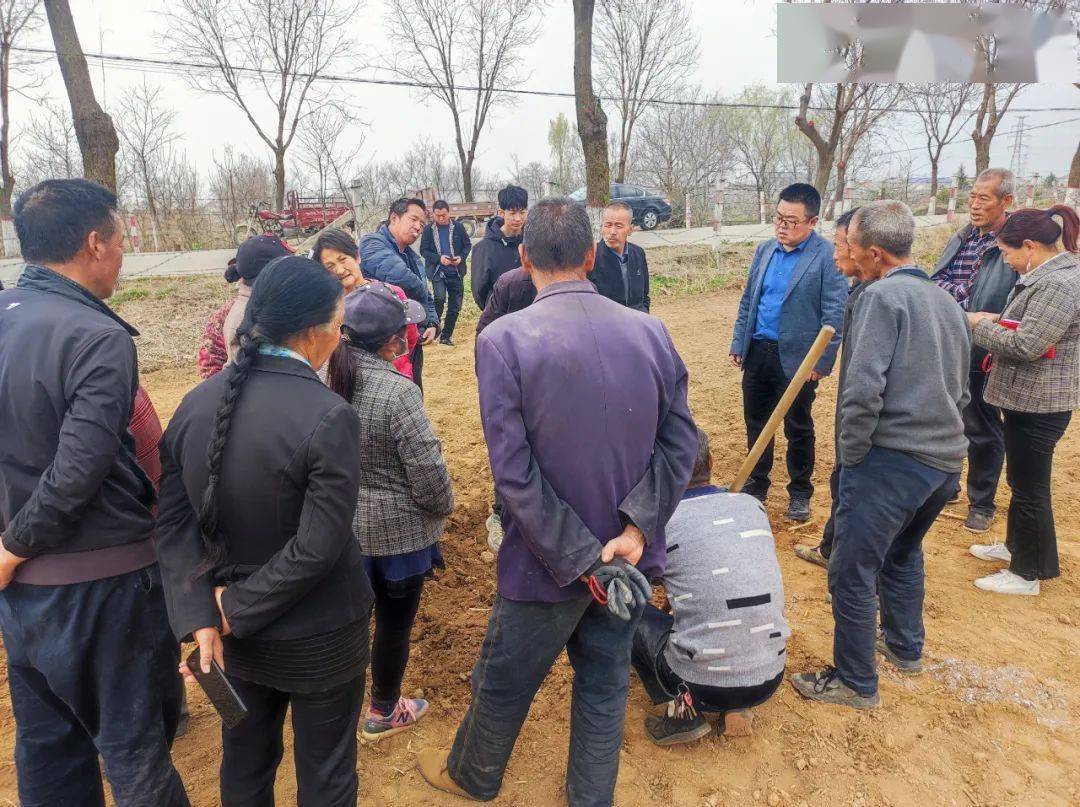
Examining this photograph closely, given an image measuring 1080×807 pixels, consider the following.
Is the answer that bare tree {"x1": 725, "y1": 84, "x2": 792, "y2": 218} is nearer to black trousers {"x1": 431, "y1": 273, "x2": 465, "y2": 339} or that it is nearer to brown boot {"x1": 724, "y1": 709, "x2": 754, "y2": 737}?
black trousers {"x1": 431, "y1": 273, "x2": 465, "y2": 339}

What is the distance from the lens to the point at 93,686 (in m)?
1.70

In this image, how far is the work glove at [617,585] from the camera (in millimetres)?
1662

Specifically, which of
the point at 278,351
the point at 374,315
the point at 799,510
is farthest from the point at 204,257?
the point at 278,351

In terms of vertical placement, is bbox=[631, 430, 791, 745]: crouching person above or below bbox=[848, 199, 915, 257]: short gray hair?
below

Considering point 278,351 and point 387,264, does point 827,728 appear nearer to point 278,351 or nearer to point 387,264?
point 278,351

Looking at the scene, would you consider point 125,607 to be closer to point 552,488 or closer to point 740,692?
point 552,488

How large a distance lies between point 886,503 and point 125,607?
2446 mm

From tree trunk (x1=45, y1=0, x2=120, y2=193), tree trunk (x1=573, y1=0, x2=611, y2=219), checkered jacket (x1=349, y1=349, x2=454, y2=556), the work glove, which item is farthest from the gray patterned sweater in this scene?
tree trunk (x1=45, y1=0, x2=120, y2=193)

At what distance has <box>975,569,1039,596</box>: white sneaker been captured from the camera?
3.28 metres

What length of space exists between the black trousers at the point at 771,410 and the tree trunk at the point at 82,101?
30.3ft

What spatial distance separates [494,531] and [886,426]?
223 cm

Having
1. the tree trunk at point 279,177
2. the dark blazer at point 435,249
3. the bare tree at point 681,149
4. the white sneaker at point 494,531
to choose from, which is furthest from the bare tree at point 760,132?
the white sneaker at point 494,531

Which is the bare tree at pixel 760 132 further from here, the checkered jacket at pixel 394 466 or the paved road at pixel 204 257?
the checkered jacket at pixel 394 466

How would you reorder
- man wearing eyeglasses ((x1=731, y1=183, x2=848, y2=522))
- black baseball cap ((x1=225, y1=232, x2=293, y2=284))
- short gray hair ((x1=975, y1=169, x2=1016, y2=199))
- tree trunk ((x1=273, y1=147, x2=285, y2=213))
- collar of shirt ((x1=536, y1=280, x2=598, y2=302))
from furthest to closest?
tree trunk ((x1=273, y1=147, x2=285, y2=213))
short gray hair ((x1=975, y1=169, x2=1016, y2=199))
man wearing eyeglasses ((x1=731, y1=183, x2=848, y2=522))
black baseball cap ((x1=225, y1=232, x2=293, y2=284))
collar of shirt ((x1=536, y1=280, x2=598, y2=302))
